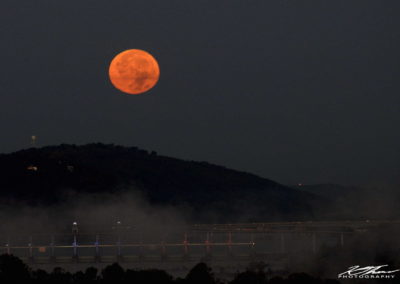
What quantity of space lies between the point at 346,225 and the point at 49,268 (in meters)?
53.4

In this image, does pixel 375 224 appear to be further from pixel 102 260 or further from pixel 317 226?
pixel 102 260

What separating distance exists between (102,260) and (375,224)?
5195 centimetres

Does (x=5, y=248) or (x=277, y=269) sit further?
(x=5, y=248)

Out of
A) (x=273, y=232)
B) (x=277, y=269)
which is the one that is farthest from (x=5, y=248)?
(x=277, y=269)

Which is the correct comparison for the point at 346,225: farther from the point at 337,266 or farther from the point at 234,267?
the point at 337,266

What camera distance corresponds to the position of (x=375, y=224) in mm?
139250

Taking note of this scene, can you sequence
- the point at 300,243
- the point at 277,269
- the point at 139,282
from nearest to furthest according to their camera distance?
the point at 139,282 → the point at 277,269 → the point at 300,243

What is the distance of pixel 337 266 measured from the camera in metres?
114

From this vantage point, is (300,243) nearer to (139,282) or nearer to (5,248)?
(5,248)

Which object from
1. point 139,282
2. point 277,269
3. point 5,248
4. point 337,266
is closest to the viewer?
point 139,282

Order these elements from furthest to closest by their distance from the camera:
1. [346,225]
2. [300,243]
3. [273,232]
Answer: [300,243] < [273,232] < [346,225]

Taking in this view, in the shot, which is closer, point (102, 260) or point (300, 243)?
point (102, 260)

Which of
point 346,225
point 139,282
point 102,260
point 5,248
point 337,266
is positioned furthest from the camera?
point 5,248

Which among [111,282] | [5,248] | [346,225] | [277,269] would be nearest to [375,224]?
[346,225]
